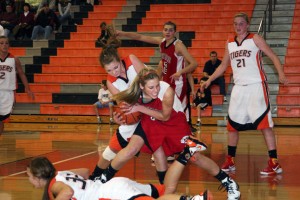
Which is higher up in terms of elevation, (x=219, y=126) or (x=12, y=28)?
(x=12, y=28)

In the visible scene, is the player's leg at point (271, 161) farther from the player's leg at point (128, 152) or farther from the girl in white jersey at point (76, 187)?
the girl in white jersey at point (76, 187)

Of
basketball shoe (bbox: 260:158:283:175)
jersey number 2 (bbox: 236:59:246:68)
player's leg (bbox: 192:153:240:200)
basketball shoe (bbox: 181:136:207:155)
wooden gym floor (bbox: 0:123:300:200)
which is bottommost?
wooden gym floor (bbox: 0:123:300:200)

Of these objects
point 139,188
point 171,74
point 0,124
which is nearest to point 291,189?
point 139,188

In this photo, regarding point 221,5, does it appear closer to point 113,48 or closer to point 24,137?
point 24,137

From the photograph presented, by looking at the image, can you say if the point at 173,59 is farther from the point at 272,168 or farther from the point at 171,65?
the point at 272,168

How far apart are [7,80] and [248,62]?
4023 millimetres

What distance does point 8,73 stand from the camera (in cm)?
1000

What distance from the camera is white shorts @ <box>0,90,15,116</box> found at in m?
9.96

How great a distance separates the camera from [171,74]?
28.6ft

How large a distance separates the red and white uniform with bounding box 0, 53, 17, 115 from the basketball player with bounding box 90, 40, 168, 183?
3728 millimetres

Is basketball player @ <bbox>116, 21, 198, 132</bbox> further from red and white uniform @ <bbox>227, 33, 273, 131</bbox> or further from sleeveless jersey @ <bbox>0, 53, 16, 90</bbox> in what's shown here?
sleeveless jersey @ <bbox>0, 53, 16, 90</bbox>

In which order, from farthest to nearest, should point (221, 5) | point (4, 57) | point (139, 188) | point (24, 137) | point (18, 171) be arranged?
point (221, 5)
point (24, 137)
point (4, 57)
point (18, 171)
point (139, 188)

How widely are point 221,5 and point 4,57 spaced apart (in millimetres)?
9212

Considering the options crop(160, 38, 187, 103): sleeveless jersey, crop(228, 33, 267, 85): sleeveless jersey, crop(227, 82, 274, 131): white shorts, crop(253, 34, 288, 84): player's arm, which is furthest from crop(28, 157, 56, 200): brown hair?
crop(160, 38, 187, 103): sleeveless jersey
